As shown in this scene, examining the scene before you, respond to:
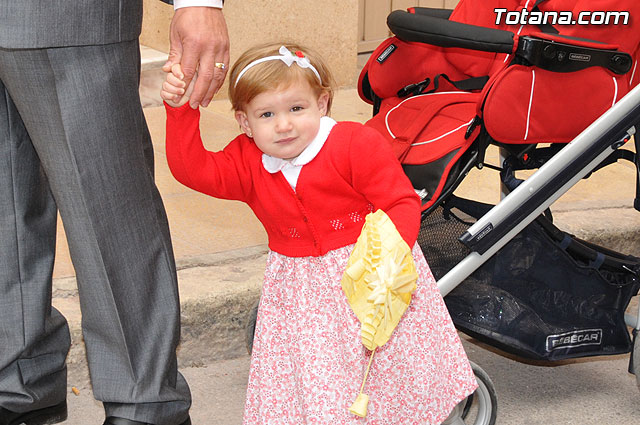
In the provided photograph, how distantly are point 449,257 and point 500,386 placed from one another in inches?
21.9

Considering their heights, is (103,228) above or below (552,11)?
below

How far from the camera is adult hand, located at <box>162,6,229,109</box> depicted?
185 cm

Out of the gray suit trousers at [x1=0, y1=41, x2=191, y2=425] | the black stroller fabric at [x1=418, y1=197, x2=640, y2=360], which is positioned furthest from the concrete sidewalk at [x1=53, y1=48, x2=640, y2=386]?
the black stroller fabric at [x1=418, y1=197, x2=640, y2=360]

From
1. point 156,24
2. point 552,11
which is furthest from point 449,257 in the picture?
point 156,24

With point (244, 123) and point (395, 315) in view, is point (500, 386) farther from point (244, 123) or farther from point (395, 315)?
point (244, 123)

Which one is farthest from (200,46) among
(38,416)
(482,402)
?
(482,402)

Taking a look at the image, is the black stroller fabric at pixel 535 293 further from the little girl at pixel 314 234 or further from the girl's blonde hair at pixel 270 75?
the girl's blonde hair at pixel 270 75

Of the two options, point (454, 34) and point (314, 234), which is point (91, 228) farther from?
point (454, 34)

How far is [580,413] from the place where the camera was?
2625mm

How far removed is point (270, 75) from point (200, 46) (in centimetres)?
18

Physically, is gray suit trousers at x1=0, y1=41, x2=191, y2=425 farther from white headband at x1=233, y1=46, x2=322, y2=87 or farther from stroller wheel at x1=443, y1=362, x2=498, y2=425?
stroller wheel at x1=443, y1=362, x2=498, y2=425

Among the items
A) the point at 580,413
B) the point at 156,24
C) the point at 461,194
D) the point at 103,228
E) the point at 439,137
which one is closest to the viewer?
the point at 103,228

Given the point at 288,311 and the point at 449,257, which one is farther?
the point at 449,257

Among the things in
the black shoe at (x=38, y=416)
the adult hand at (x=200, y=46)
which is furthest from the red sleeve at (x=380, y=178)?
the black shoe at (x=38, y=416)
